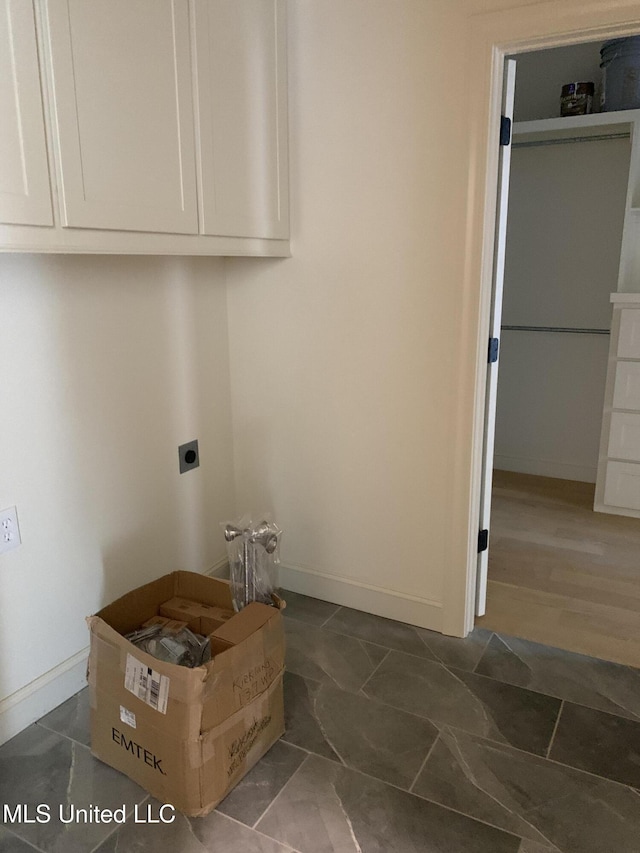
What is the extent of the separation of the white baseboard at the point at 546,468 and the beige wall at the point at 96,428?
2239 millimetres

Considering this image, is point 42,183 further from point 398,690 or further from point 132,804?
point 398,690

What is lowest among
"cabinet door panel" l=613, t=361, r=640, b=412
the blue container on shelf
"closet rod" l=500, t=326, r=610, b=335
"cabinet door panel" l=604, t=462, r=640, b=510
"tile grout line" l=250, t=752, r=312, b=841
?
"tile grout line" l=250, t=752, r=312, b=841

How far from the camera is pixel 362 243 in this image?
2.28 metres

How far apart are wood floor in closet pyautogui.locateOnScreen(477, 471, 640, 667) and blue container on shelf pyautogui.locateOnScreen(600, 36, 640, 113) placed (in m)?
2.06

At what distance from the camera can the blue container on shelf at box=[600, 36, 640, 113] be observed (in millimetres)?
3250

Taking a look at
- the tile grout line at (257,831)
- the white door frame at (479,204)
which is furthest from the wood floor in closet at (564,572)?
the tile grout line at (257,831)

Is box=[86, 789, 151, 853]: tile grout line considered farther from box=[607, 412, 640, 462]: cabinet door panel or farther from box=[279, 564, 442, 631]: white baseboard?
box=[607, 412, 640, 462]: cabinet door panel

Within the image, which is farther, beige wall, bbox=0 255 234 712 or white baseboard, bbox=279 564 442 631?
white baseboard, bbox=279 564 442 631

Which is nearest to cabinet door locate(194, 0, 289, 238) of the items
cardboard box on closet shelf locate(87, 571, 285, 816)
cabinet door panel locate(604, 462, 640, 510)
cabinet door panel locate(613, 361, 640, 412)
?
cardboard box on closet shelf locate(87, 571, 285, 816)

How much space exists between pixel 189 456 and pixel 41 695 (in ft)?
3.02

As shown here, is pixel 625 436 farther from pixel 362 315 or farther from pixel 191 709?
pixel 191 709

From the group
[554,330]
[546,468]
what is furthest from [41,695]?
[554,330]

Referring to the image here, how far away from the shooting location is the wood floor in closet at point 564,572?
245 centimetres

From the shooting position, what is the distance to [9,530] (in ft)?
6.08
